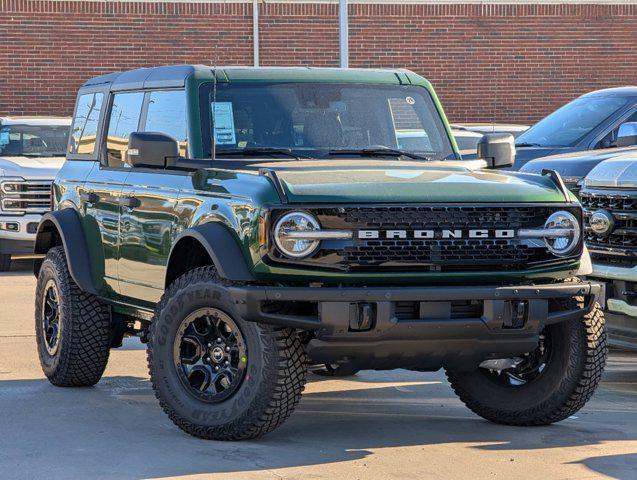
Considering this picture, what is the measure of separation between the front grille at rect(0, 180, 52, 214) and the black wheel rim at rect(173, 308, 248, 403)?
10.5 metres

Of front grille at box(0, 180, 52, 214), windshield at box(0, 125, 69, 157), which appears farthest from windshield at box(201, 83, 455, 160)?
windshield at box(0, 125, 69, 157)

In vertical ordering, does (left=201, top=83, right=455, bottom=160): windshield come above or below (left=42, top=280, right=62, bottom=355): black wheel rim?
above

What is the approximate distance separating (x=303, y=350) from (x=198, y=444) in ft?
2.29

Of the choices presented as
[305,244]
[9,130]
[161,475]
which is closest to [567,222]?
[305,244]

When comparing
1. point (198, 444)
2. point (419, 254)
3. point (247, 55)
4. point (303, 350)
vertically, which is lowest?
point (198, 444)

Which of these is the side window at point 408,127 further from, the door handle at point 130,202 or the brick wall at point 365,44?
the brick wall at point 365,44

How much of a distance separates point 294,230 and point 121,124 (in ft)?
8.32

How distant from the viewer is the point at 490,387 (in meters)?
7.25

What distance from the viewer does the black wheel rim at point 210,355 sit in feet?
21.1

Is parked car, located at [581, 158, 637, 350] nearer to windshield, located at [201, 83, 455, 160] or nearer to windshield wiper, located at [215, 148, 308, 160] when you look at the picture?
windshield, located at [201, 83, 455, 160]

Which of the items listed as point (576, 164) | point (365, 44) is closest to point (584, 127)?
point (576, 164)

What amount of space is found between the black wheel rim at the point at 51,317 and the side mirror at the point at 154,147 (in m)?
1.68

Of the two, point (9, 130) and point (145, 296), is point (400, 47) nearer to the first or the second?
point (9, 130)

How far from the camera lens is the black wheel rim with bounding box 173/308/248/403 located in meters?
6.43
